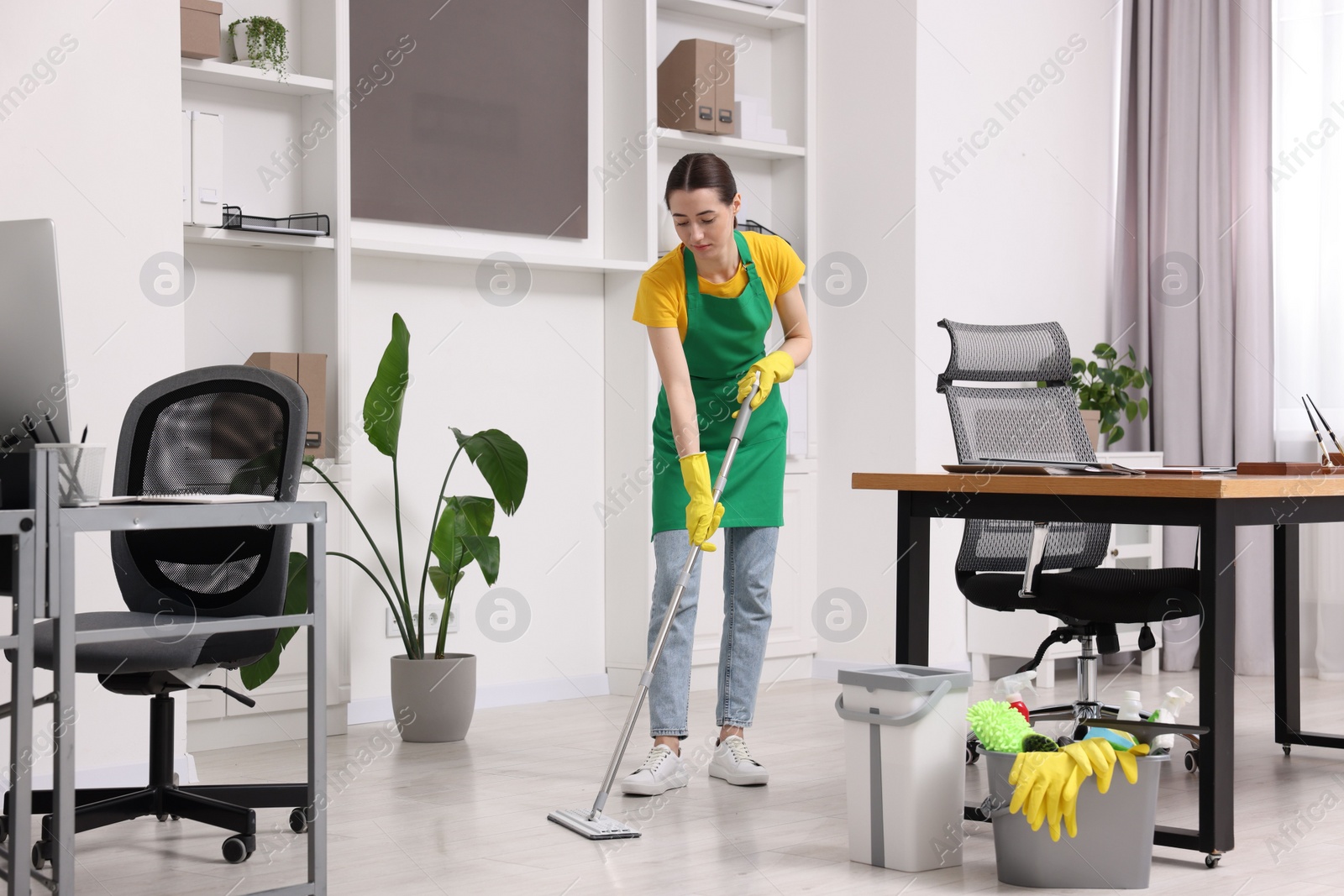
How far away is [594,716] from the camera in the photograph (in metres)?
4.11

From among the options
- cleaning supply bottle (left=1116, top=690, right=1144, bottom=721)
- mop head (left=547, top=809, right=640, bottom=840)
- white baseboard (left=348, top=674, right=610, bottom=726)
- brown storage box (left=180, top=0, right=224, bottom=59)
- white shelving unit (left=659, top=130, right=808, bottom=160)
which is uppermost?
brown storage box (left=180, top=0, right=224, bottom=59)

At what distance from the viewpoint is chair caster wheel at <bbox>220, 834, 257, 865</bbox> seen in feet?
8.12

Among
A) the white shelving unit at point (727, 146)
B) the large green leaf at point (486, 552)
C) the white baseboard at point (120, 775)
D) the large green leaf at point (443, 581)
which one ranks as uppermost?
the white shelving unit at point (727, 146)

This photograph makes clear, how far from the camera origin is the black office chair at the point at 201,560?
8.16ft

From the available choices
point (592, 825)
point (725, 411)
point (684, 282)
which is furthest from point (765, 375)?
point (592, 825)

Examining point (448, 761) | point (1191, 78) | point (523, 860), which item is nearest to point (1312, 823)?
point (523, 860)

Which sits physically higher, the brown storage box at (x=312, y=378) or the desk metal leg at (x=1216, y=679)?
the brown storage box at (x=312, y=378)

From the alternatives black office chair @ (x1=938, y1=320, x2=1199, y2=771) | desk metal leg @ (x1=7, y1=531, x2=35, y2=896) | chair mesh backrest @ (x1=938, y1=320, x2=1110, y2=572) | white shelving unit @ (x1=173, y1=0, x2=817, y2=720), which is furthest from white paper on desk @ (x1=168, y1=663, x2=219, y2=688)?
chair mesh backrest @ (x1=938, y1=320, x2=1110, y2=572)

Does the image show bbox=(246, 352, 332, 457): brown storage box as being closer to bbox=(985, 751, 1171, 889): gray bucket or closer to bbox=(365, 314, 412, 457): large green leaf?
bbox=(365, 314, 412, 457): large green leaf

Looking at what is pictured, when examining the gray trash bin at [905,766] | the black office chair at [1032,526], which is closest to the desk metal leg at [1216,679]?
the gray trash bin at [905,766]

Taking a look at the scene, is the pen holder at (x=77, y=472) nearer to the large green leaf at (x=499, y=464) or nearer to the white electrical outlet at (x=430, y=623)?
the large green leaf at (x=499, y=464)

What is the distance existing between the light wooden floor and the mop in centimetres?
3

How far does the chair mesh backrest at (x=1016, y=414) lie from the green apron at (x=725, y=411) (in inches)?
17.3

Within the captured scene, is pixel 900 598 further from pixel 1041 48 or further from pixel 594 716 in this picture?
pixel 1041 48
